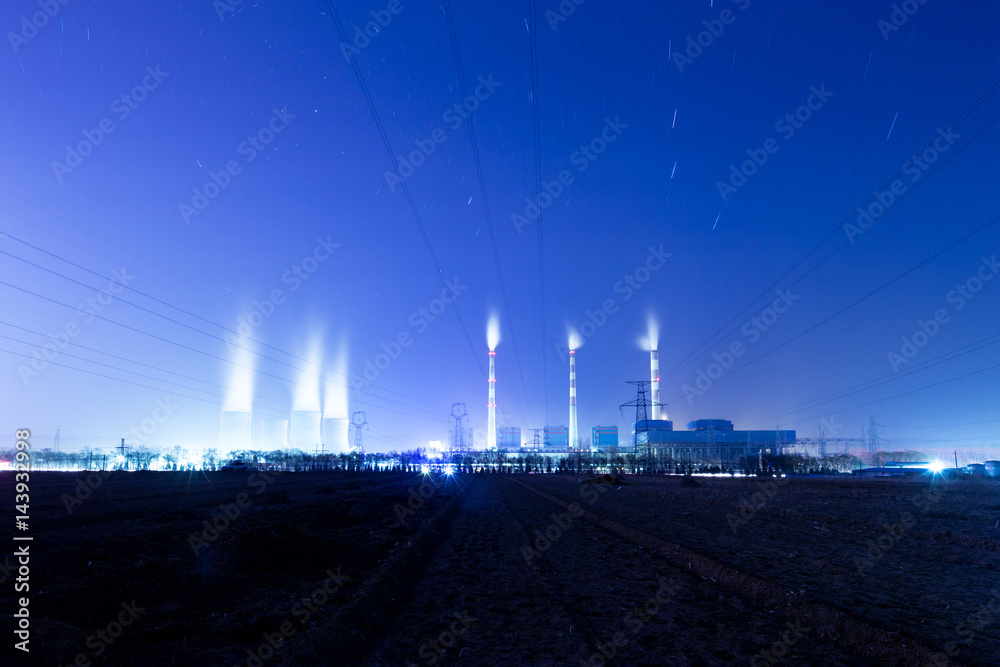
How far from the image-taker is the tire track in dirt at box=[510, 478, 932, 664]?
7711 mm

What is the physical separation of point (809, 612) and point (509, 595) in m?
5.16

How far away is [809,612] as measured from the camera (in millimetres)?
9570

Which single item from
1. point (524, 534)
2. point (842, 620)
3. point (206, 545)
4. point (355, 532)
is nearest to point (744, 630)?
point (842, 620)

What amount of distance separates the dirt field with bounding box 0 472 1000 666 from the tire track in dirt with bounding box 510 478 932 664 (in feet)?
0.11

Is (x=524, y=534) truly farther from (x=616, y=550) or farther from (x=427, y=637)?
(x=427, y=637)

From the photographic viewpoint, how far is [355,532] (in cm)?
2052
